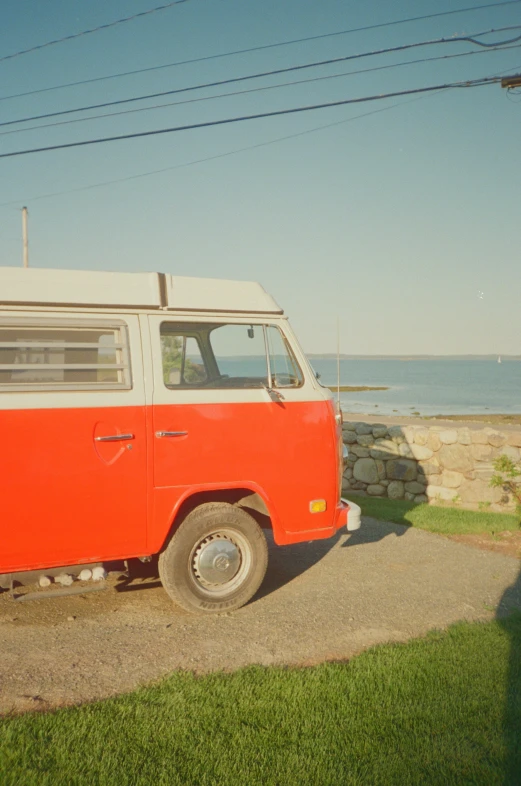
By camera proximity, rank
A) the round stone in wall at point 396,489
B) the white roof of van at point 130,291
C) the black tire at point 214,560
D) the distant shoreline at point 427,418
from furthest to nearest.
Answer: the distant shoreline at point 427,418 → the round stone in wall at point 396,489 → the black tire at point 214,560 → the white roof of van at point 130,291

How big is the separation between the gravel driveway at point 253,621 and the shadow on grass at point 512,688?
6 centimetres

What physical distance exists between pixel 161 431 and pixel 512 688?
3.01 m

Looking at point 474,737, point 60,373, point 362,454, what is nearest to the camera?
point 474,737

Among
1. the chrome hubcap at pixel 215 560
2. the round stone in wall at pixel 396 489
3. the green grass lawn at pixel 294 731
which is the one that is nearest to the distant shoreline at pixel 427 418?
the round stone in wall at pixel 396 489

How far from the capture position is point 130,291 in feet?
16.5

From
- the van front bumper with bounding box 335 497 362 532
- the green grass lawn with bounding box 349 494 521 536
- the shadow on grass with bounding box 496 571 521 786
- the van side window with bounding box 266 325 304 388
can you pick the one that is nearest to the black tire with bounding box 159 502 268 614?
the van front bumper with bounding box 335 497 362 532

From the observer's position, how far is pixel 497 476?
30.2 feet

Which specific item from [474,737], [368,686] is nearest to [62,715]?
[368,686]

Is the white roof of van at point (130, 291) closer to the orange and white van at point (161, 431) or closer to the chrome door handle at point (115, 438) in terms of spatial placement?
the orange and white van at point (161, 431)

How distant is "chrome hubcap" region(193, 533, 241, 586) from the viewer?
5285 mm

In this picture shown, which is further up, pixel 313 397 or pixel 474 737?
pixel 313 397

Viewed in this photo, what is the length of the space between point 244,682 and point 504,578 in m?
3.67

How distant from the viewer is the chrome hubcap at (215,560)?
5285mm

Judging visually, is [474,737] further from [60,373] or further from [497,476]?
[497,476]
